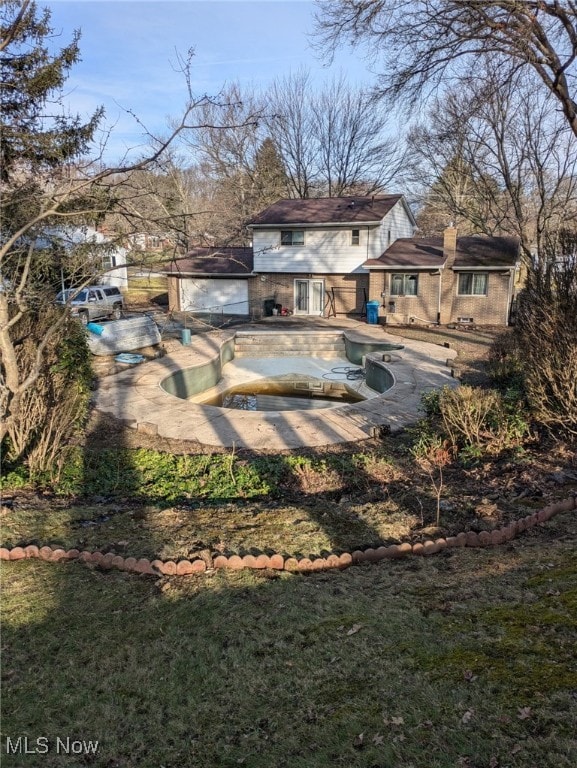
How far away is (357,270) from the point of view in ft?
82.9

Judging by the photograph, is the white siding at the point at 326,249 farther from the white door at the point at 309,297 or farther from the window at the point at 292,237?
the white door at the point at 309,297

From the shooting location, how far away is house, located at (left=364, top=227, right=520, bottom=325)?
2233 centimetres

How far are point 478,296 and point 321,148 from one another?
68.8ft

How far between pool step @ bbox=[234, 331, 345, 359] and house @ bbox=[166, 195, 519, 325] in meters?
3.37

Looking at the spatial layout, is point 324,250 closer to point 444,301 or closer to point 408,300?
point 408,300

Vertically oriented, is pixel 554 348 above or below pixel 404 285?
below

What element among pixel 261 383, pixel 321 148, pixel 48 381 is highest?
pixel 321 148

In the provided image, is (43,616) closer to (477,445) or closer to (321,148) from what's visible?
(477,445)

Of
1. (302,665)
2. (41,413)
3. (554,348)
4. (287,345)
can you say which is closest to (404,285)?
(287,345)

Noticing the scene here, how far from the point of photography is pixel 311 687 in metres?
3.02

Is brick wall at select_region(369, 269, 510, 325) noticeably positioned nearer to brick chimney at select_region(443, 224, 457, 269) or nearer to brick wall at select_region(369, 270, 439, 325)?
→ brick wall at select_region(369, 270, 439, 325)

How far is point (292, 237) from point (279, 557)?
23335 millimetres

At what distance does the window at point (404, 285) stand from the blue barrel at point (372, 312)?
116 cm

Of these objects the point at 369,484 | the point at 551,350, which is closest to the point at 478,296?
the point at 551,350
